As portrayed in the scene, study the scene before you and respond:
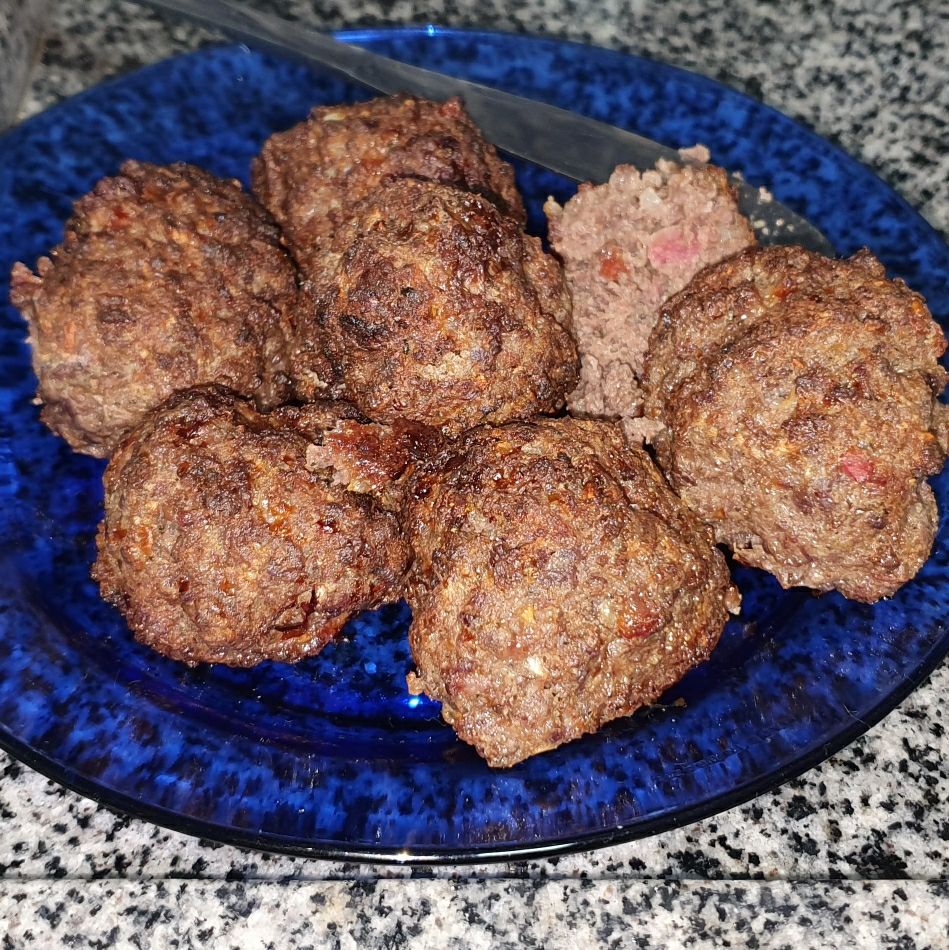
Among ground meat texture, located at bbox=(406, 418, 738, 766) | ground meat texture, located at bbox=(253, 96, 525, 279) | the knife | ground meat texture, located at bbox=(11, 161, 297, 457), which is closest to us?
ground meat texture, located at bbox=(406, 418, 738, 766)

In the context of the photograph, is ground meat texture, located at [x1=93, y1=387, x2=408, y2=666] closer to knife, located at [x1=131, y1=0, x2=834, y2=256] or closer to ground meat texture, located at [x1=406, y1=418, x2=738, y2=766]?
ground meat texture, located at [x1=406, y1=418, x2=738, y2=766]

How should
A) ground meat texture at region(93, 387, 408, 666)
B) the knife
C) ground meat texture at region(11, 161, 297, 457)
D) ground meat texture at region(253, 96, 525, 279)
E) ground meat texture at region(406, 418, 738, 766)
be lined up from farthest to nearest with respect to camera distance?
1. the knife
2. ground meat texture at region(253, 96, 525, 279)
3. ground meat texture at region(11, 161, 297, 457)
4. ground meat texture at region(93, 387, 408, 666)
5. ground meat texture at region(406, 418, 738, 766)

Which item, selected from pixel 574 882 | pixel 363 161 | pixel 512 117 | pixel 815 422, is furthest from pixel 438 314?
pixel 574 882

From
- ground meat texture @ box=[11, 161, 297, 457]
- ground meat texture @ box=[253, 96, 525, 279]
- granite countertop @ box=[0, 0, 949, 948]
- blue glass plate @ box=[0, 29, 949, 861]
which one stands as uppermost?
→ ground meat texture @ box=[253, 96, 525, 279]

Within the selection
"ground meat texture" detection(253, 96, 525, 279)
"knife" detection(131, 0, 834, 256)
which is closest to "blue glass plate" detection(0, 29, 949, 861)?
"knife" detection(131, 0, 834, 256)

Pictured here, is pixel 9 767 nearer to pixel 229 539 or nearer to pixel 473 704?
pixel 229 539

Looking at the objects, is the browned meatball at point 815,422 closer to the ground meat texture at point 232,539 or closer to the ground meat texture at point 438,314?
the ground meat texture at point 438,314
